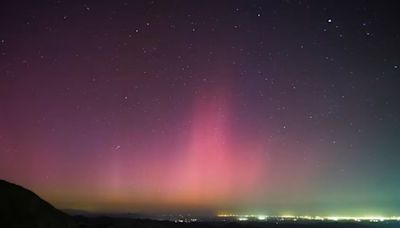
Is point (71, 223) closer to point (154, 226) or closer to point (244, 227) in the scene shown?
point (154, 226)

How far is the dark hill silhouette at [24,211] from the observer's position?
1741 inches

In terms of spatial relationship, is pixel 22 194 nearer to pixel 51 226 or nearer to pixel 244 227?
pixel 51 226

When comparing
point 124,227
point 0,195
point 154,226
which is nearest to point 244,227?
point 154,226

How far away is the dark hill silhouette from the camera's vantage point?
145ft

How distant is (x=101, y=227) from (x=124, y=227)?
6858 millimetres

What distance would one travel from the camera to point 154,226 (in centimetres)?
7594

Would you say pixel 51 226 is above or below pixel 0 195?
below

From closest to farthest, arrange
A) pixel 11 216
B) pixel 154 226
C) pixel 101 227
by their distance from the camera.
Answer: pixel 11 216 < pixel 101 227 < pixel 154 226

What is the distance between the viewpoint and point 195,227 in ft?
407

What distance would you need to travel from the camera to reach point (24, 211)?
47.4m

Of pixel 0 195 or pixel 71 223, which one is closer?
pixel 0 195

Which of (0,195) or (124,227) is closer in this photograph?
(0,195)

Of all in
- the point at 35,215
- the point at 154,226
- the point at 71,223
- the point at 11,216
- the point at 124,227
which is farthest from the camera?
the point at 154,226

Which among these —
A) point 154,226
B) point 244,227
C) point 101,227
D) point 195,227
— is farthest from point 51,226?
point 244,227
